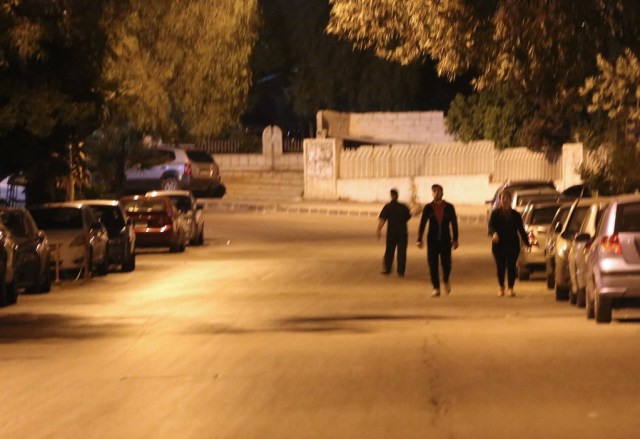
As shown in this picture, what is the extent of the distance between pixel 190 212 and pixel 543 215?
13.8m

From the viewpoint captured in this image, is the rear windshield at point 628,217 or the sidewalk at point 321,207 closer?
the rear windshield at point 628,217

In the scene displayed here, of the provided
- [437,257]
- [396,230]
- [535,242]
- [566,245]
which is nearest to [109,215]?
[396,230]

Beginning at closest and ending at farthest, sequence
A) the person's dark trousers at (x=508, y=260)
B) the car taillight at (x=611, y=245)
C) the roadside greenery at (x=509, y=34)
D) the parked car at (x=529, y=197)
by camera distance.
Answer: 1. the car taillight at (x=611, y=245)
2. the roadside greenery at (x=509, y=34)
3. the person's dark trousers at (x=508, y=260)
4. the parked car at (x=529, y=197)

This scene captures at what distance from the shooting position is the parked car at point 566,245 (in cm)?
2131

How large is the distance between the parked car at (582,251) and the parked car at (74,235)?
10417 millimetres

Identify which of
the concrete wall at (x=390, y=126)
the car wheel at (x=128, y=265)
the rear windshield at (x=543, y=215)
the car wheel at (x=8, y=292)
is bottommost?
the car wheel at (x=128, y=265)

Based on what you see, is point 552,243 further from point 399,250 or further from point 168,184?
point 168,184

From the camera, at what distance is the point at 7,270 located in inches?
860

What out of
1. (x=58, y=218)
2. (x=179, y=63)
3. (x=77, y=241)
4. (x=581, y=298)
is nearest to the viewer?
(x=581, y=298)

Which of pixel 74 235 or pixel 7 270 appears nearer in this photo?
pixel 7 270

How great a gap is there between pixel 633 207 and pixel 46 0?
11453 millimetres

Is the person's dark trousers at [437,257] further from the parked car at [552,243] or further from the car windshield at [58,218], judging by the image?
the car windshield at [58,218]

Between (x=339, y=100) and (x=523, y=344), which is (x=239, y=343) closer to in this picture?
(x=523, y=344)

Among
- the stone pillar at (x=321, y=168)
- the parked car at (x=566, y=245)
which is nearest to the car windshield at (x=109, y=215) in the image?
the parked car at (x=566, y=245)
